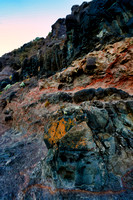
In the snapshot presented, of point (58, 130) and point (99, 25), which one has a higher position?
point (99, 25)

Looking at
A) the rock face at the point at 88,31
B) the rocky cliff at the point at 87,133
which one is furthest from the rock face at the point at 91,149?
the rock face at the point at 88,31

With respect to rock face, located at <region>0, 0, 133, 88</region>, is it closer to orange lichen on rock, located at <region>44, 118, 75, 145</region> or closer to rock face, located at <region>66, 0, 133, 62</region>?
rock face, located at <region>66, 0, 133, 62</region>

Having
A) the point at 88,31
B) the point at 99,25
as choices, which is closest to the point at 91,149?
the point at 99,25

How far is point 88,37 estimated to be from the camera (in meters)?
11.7

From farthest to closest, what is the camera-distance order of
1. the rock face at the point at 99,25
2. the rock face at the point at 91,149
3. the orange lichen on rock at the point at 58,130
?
1. the rock face at the point at 99,25
2. the orange lichen on rock at the point at 58,130
3. the rock face at the point at 91,149

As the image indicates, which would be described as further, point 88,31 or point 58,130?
point 88,31

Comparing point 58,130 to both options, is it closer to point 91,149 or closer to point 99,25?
point 91,149

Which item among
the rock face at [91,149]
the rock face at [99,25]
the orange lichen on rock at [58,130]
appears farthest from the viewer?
the rock face at [99,25]

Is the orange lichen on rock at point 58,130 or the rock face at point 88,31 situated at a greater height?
the rock face at point 88,31

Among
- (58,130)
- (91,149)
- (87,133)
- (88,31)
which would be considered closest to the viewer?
(91,149)

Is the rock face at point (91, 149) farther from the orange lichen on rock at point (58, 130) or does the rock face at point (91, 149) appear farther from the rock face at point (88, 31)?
the rock face at point (88, 31)

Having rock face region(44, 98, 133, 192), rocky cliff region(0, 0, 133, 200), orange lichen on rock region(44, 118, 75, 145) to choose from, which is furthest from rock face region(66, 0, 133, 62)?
orange lichen on rock region(44, 118, 75, 145)

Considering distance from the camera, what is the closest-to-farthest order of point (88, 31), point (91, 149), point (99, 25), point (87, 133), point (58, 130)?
point (91, 149) < point (87, 133) < point (58, 130) < point (99, 25) < point (88, 31)

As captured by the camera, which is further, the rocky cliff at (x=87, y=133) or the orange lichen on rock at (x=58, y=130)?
the orange lichen on rock at (x=58, y=130)
